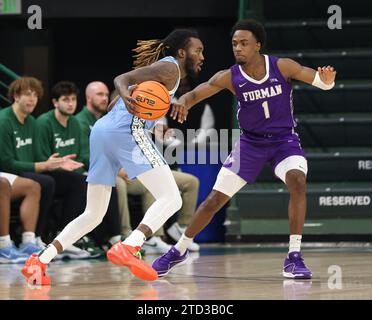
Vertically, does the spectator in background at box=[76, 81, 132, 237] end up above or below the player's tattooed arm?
below

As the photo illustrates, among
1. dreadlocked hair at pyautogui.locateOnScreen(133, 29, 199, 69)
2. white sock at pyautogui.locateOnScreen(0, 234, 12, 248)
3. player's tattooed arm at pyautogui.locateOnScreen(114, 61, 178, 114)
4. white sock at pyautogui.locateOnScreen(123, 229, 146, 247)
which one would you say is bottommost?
white sock at pyautogui.locateOnScreen(0, 234, 12, 248)

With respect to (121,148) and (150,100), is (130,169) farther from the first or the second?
(150,100)

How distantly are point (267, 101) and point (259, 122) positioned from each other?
0.15 m

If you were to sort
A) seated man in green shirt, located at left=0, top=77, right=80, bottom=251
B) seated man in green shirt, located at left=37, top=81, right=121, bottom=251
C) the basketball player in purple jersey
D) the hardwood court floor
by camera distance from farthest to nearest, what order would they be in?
seated man in green shirt, located at left=37, top=81, right=121, bottom=251 < seated man in green shirt, located at left=0, top=77, right=80, bottom=251 < the basketball player in purple jersey < the hardwood court floor

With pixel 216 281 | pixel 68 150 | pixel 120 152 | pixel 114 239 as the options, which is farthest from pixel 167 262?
pixel 68 150

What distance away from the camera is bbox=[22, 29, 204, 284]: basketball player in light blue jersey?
550 cm

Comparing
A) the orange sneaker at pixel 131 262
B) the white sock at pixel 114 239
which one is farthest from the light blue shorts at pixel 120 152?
the white sock at pixel 114 239

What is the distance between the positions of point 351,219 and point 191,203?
1656 mm

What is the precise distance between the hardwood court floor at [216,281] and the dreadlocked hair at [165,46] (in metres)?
1.47

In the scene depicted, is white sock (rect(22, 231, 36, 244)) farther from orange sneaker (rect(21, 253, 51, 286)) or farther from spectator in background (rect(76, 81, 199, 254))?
orange sneaker (rect(21, 253, 51, 286))

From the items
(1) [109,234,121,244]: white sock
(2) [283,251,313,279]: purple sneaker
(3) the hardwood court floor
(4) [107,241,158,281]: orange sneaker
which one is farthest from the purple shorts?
→ (1) [109,234,121,244]: white sock

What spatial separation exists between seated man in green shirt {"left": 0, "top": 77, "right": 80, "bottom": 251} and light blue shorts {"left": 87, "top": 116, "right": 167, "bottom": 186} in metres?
2.38

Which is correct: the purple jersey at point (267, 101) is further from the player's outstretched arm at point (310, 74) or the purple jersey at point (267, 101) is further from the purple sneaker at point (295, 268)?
the purple sneaker at point (295, 268)

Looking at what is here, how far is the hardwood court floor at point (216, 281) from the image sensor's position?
5129 mm
